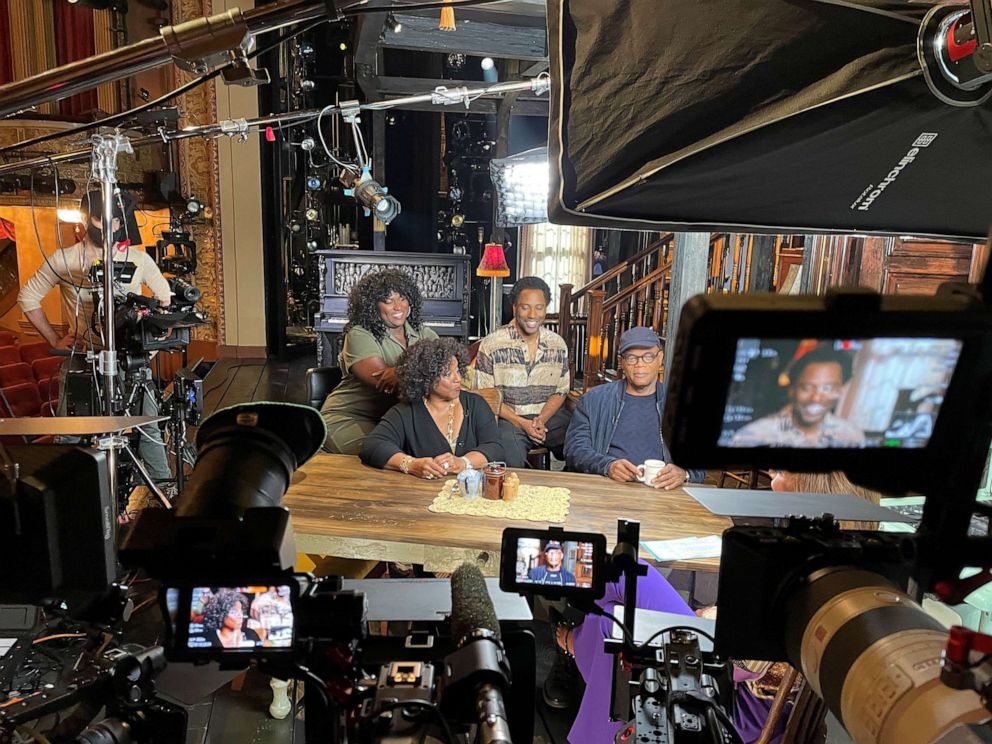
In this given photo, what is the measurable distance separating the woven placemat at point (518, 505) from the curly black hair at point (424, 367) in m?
0.48

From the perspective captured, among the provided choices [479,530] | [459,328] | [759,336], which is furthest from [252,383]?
[759,336]

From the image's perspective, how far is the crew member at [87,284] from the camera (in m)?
3.24

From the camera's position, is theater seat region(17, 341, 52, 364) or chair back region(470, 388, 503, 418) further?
theater seat region(17, 341, 52, 364)

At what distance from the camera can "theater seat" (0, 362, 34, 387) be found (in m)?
5.07

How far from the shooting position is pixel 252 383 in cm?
719

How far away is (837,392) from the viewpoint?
0.57 metres

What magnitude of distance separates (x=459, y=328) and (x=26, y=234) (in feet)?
17.1

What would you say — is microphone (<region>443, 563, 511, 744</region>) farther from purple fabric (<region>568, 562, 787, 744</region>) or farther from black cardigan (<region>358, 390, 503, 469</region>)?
black cardigan (<region>358, 390, 503, 469</region>)

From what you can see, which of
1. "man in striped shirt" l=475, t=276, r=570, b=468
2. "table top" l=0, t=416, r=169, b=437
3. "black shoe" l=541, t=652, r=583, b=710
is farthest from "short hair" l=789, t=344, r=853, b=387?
"man in striped shirt" l=475, t=276, r=570, b=468

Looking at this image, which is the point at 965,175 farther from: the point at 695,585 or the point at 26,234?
the point at 26,234

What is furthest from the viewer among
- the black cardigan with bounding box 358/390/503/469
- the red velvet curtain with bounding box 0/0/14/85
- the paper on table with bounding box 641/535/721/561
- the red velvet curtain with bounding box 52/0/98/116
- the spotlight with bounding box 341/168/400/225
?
the red velvet curtain with bounding box 52/0/98/116

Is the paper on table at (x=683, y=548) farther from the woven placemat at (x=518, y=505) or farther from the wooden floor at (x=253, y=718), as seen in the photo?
the wooden floor at (x=253, y=718)

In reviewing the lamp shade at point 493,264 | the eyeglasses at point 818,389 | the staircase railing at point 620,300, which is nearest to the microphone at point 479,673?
the eyeglasses at point 818,389

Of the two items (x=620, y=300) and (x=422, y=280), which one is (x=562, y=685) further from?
(x=422, y=280)
